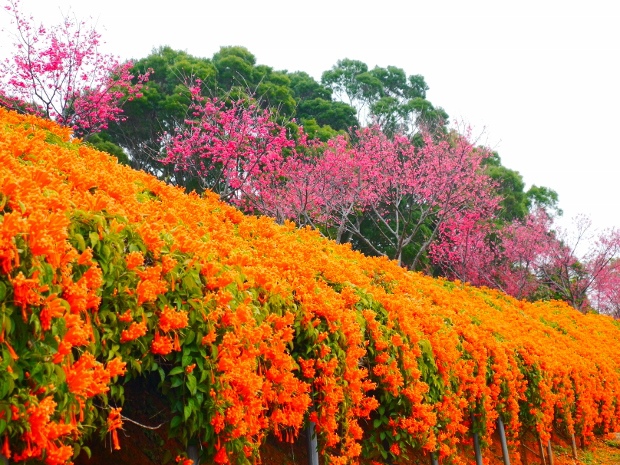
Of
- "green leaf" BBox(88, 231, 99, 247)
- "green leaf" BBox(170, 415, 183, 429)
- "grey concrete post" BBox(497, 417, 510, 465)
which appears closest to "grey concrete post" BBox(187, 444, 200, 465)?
"green leaf" BBox(170, 415, 183, 429)

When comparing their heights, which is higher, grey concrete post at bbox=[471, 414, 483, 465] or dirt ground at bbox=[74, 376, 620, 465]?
dirt ground at bbox=[74, 376, 620, 465]

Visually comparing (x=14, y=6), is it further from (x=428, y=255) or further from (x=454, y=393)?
(x=428, y=255)

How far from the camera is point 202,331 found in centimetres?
292

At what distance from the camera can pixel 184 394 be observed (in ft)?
9.37

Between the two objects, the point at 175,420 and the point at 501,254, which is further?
the point at 501,254

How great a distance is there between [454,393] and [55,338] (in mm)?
4879

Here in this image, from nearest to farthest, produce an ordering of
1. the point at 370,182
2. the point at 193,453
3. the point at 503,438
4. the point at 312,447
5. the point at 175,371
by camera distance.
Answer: the point at 175,371, the point at 193,453, the point at 312,447, the point at 503,438, the point at 370,182

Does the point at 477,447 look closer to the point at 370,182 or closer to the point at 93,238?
the point at 93,238

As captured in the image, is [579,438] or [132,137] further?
[132,137]

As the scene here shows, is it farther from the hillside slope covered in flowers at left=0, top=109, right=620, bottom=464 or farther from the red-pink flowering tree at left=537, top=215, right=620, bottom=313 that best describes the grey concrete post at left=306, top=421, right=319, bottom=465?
the red-pink flowering tree at left=537, top=215, right=620, bottom=313

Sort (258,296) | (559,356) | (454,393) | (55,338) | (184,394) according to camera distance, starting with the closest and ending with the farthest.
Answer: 1. (55,338)
2. (184,394)
3. (258,296)
4. (454,393)
5. (559,356)

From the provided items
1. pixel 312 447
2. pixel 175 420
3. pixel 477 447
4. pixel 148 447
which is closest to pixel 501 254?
pixel 477 447

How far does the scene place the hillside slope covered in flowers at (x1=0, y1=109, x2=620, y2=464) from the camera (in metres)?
2.07

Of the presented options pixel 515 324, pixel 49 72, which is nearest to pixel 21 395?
pixel 515 324
